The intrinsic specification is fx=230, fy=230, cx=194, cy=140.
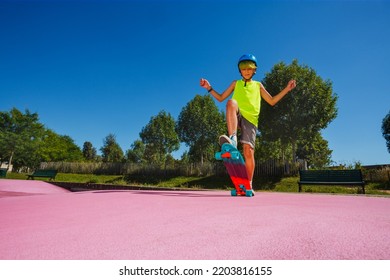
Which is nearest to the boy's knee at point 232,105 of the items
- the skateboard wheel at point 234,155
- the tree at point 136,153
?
the skateboard wheel at point 234,155

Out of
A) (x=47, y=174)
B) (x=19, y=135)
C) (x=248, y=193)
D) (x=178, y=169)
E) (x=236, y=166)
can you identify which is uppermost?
(x=19, y=135)

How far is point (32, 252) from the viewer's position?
137 cm

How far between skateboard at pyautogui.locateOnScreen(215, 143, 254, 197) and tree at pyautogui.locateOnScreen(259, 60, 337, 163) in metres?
16.5

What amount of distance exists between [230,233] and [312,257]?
0.59 meters

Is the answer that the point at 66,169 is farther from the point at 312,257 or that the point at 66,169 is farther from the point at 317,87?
the point at 312,257

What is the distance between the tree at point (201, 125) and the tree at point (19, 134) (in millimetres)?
22709

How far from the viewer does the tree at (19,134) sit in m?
33.2

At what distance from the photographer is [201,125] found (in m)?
36.4

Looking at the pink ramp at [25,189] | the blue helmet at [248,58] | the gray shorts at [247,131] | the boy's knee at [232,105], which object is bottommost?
the pink ramp at [25,189]

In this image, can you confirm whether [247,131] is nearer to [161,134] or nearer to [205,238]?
[205,238]

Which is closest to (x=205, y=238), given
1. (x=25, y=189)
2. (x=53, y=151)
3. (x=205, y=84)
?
(x=205, y=84)

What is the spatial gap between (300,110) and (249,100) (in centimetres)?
1681

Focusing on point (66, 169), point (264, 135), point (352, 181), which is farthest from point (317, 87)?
point (66, 169)

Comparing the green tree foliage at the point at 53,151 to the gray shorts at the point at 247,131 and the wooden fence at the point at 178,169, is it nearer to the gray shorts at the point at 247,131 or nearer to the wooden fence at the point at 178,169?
the wooden fence at the point at 178,169
